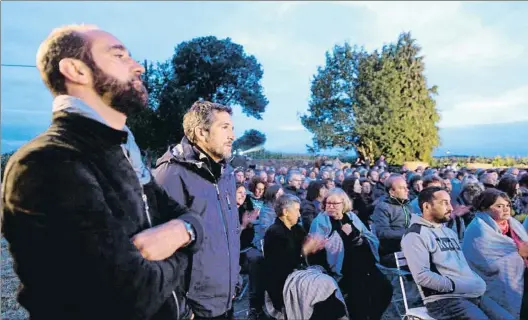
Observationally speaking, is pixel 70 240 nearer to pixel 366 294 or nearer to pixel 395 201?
pixel 366 294

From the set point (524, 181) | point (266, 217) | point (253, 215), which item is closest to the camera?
point (253, 215)

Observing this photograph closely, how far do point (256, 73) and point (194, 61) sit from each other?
5.07 meters

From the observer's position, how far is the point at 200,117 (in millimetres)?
2654

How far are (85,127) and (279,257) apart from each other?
296 cm

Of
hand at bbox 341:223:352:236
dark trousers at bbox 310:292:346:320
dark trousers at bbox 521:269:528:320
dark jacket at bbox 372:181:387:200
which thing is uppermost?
hand at bbox 341:223:352:236

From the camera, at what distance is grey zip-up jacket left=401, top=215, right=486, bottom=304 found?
3533 millimetres

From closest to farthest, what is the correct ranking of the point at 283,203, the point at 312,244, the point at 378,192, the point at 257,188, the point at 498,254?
the point at 498,254, the point at 312,244, the point at 283,203, the point at 257,188, the point at 378,192

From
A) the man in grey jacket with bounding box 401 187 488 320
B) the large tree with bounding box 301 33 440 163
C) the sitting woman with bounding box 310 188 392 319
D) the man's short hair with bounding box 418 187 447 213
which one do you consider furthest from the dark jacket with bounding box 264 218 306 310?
the large tree with bounding box 301 33 440 163

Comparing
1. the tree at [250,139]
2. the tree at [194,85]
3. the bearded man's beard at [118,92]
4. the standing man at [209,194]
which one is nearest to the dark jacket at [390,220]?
the standing man at [209,194]

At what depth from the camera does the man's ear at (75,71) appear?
136cm

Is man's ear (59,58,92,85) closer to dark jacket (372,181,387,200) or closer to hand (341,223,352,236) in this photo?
hand (341,223,352,236)

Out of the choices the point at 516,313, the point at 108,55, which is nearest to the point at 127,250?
the point at 108,55

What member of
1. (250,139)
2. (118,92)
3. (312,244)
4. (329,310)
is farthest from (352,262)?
(250,139)

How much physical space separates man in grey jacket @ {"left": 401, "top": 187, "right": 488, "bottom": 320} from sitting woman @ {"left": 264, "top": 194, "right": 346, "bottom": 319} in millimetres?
713
